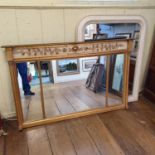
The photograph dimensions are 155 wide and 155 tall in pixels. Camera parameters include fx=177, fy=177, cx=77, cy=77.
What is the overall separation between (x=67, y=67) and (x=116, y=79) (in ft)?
2.08

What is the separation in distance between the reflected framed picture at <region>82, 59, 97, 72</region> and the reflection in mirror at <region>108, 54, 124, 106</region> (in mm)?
206

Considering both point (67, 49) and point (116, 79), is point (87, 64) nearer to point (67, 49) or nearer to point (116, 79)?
point (67, 49)

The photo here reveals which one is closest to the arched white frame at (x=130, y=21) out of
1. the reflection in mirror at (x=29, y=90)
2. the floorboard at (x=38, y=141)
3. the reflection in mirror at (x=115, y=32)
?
the reflection in mirror at (x=115, y=32)

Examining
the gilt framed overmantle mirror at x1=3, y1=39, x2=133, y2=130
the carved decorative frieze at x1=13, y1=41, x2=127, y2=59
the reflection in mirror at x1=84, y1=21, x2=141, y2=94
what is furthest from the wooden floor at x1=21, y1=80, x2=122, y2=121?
the reflection in mirror at x1=84, y1=21, x2=141, y2=94

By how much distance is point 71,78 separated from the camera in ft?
6.51

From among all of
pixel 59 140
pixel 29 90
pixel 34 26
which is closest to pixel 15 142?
pixel 59 140

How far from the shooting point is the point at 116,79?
7.00ft

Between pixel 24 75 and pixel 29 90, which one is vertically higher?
pixel 24 75

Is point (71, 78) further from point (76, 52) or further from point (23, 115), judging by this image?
→ point (23, 115)

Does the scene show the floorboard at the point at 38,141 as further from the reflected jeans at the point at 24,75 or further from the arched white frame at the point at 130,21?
the arched white frame at the point at 130,21

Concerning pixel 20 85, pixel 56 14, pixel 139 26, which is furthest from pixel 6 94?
pixel 139 26

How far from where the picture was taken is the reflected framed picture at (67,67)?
1851 millimetres

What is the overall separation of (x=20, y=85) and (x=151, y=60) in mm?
1648

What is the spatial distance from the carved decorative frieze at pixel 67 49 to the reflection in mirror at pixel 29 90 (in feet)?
0.41
